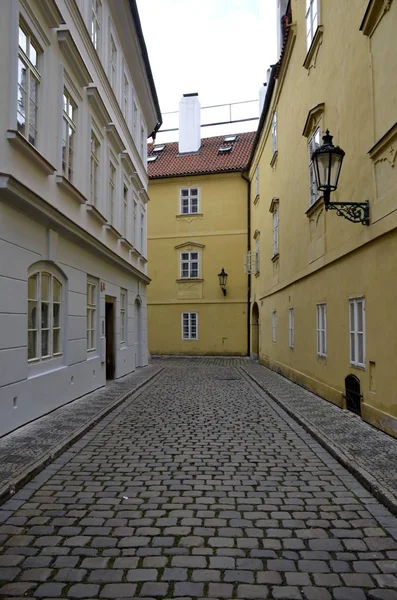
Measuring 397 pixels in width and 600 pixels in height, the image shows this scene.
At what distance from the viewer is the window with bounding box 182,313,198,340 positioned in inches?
1077

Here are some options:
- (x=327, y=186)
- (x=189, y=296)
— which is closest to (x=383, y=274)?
(x=327, y=186)

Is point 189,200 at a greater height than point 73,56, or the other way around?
point 189,200

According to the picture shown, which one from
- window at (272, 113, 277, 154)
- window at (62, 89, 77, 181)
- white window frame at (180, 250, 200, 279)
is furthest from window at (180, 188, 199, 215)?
window at (62, 89, 77, 181)

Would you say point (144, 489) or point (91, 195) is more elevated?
point (91, 195)

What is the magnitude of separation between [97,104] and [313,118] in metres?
4.94

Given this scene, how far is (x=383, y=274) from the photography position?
285 inches

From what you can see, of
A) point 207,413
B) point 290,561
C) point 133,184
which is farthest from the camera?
point 133,184

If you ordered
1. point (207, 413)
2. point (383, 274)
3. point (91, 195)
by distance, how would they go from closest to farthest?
point (383, 274) < point (207, 413) < point (91, 195)

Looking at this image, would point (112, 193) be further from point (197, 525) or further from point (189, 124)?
point (189, 124)

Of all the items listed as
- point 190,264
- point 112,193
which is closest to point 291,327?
point 112,193

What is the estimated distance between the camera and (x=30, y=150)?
7.37 m

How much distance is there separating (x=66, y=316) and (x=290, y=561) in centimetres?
730

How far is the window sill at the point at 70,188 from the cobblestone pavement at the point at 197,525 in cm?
460

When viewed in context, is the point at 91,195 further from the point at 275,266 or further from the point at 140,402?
the point at 275,266
